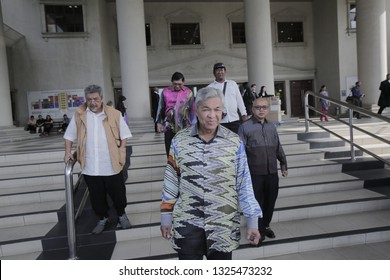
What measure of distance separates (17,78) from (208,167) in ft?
56.7

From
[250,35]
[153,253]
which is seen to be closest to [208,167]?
[153,253]

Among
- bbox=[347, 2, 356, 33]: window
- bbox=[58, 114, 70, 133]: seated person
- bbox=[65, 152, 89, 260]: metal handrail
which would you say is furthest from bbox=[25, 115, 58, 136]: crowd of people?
bbox=[347, 2, 356, 33]: window

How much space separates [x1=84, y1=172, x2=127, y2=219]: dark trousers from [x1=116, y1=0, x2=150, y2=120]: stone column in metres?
6.98

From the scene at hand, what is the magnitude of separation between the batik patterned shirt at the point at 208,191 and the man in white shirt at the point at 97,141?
5.62 feet

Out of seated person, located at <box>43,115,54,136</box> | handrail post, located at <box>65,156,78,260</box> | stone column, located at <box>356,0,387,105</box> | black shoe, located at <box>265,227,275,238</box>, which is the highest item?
stone column, located at <box>356,0,387,105</box>

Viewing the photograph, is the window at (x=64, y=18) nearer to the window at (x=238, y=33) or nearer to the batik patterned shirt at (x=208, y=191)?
the window at (x=238, y=33)

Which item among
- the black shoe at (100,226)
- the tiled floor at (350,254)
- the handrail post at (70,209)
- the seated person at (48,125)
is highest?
the seated person at (48,125)

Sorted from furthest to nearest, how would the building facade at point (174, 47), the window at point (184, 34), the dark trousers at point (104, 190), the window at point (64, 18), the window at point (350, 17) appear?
the window at point (184, 34)
the window at point (350, 17)
the window at point (64, 18)
the building facade at point (174, 47)
the dark trousers at point (104, 190)

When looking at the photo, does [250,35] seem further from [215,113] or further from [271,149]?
[215,113]

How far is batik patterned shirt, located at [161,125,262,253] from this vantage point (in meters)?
1.85

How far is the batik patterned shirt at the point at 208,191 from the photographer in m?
1.85

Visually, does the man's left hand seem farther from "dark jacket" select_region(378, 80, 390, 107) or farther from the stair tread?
"dark jacket" select_region(378, 80, 390, 107)

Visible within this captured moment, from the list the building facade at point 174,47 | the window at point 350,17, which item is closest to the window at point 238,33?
the building facade at point 174,47

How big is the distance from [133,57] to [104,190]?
7.60 meters
